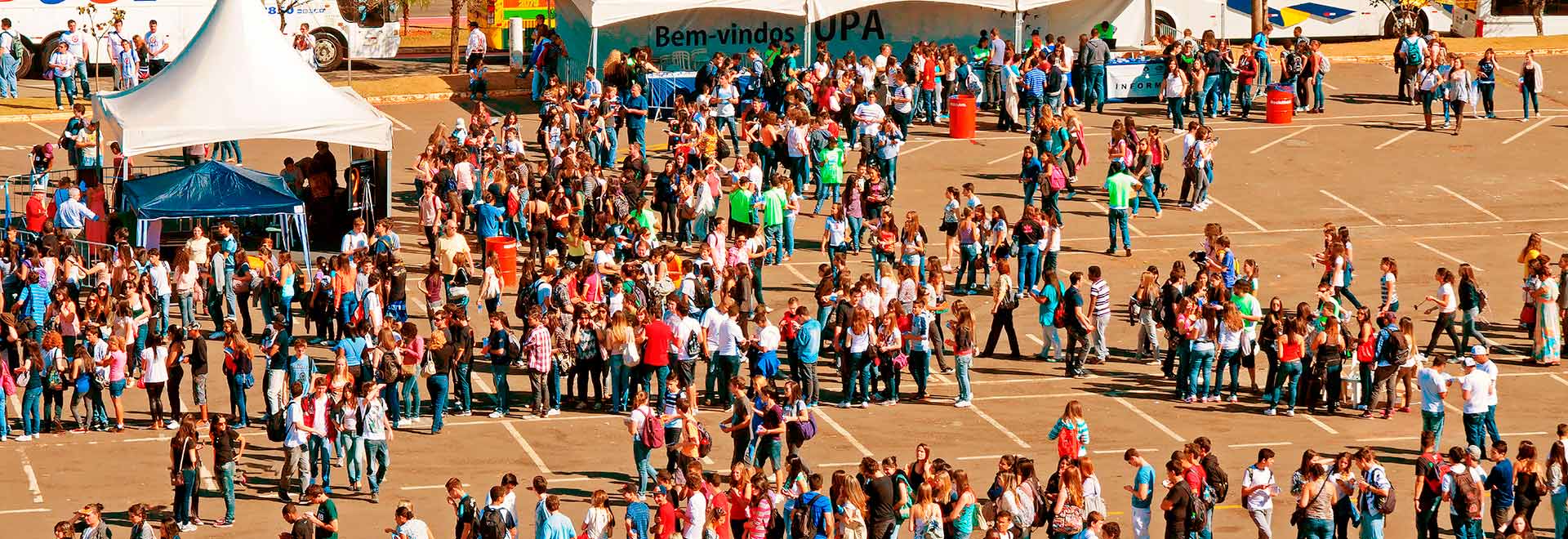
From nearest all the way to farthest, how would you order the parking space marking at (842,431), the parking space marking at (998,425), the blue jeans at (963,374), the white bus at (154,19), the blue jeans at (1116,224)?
the parking space marking at (842,431)
the parking space marking at (998,425)
the blue jeans at (963,374)
the blue jeans at (1116,224)
the white bus at (154,19)

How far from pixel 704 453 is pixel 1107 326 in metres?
7.98

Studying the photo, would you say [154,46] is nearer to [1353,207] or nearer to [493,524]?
[1353,207]

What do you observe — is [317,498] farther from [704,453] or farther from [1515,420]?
[1515,420]

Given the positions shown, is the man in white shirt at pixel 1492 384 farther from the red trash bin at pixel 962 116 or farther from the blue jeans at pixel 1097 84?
the blue jeans at pixel 1097 84

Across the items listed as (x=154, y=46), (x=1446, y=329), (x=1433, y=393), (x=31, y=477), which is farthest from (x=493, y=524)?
(x=154, y=46)

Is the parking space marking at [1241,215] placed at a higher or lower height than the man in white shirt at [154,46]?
lower

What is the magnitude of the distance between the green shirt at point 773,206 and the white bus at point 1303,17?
18.3 metres

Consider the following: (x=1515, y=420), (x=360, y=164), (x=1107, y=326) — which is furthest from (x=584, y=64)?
(x=1515, y=420)

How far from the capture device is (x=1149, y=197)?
111 ft

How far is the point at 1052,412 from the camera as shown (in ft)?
81.9

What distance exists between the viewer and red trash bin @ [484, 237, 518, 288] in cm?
3005

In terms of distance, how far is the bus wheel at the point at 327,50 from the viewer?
150 feet

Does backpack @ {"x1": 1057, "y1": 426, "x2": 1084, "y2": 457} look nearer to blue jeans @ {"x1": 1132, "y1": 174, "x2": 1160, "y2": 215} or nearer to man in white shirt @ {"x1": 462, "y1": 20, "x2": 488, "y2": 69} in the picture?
blue jeans @ {"x1": 1132, "y1": 174, "x2": 1160, "y2": 215}

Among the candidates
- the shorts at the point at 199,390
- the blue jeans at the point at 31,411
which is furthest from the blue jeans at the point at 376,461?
the blue jeans at the point at 31,411
